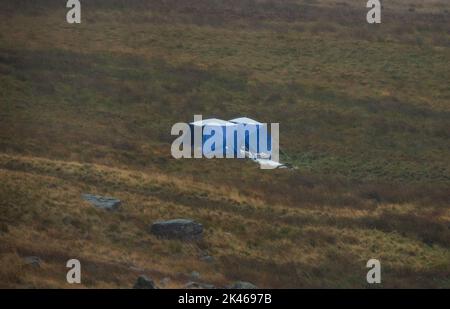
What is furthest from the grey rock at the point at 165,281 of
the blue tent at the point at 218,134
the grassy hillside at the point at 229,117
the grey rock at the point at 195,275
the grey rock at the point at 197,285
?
the blue tent at the point at 218,134

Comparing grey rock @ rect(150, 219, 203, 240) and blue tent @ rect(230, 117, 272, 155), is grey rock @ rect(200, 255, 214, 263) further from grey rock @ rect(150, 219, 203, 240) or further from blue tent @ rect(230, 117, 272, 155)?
blue tent @ rect(230, 117, 272, 155)

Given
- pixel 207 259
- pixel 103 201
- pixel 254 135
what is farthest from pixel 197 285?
pixel 254 135

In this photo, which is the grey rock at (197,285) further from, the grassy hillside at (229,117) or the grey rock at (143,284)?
the grey rock at (143,284)

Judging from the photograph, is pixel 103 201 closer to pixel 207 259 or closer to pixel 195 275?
pixel 207 259

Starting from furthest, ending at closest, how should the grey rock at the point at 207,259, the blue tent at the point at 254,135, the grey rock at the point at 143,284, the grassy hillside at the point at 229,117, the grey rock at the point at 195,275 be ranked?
the blue tent at the point at 254,135 < the grassy hillside at the point at 229,117 < the grey rock at the point at 207,259 < the grey rock at the point at 195,275 < the grey rock at the point at 143,284

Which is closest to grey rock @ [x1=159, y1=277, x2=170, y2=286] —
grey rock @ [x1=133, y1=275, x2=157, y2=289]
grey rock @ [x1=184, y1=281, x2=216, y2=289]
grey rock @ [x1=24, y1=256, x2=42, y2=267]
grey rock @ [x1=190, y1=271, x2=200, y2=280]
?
grey rock @ [x1=184, y1=281, x2=216, y2=289]

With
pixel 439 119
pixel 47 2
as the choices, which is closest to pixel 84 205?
pixel 439 119

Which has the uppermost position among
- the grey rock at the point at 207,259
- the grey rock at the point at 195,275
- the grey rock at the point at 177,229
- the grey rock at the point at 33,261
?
the grey rock at the point at 33,261
